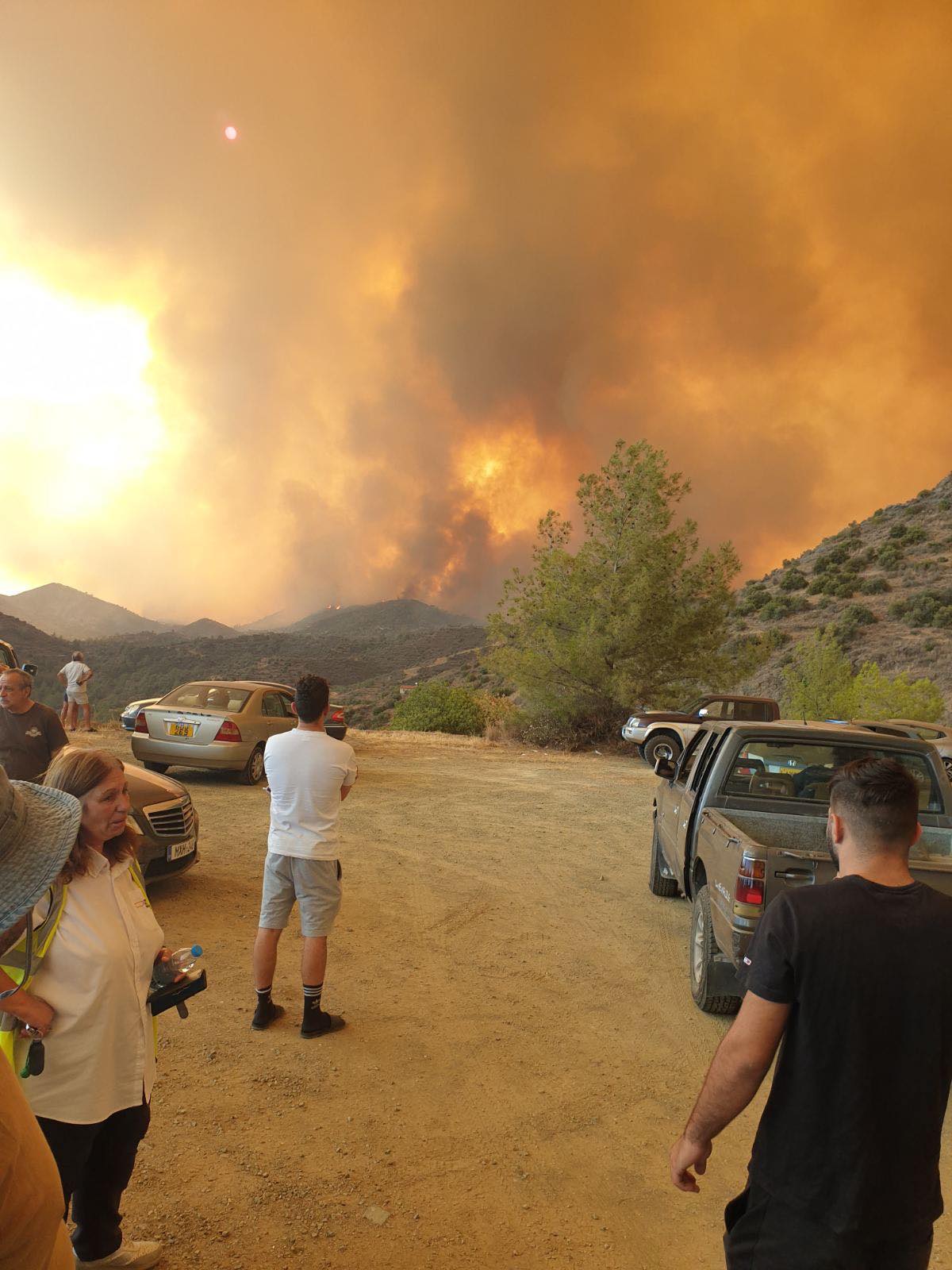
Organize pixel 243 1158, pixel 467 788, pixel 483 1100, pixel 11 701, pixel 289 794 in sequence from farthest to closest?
pixel 467 788, pixel 11 701, pixel 289 794, pixel 483 1100, pixel 243 1158

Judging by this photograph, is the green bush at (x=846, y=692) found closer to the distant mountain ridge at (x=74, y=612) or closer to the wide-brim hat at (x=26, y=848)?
the wide-brim hat at (x=26, y=848)

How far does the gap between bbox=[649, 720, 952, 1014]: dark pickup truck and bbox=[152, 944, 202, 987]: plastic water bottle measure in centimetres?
273

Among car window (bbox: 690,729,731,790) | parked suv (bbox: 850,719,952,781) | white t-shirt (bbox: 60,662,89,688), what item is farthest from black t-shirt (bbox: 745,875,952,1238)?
white t-shirt (bbox: 60,662,89,688)

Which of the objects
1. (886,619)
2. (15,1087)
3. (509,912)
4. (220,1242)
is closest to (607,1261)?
(220,1242)

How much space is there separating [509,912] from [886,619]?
42.6m

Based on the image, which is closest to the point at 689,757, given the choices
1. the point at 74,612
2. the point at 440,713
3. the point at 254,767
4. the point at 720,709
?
the point at 254,767

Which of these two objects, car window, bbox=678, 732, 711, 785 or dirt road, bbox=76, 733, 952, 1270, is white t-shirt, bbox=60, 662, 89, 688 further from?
car window, bbox=678, 732, 711, 785

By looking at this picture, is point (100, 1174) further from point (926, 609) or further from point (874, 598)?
point (874, 598)

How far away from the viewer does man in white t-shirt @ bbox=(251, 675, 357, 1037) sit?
424 centimetres

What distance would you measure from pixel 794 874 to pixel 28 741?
17.0 ft

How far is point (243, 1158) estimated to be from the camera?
3.24 m

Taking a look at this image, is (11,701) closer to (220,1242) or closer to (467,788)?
(220,1242)

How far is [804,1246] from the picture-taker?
5.86 ft

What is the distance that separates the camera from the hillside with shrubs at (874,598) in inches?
1494
